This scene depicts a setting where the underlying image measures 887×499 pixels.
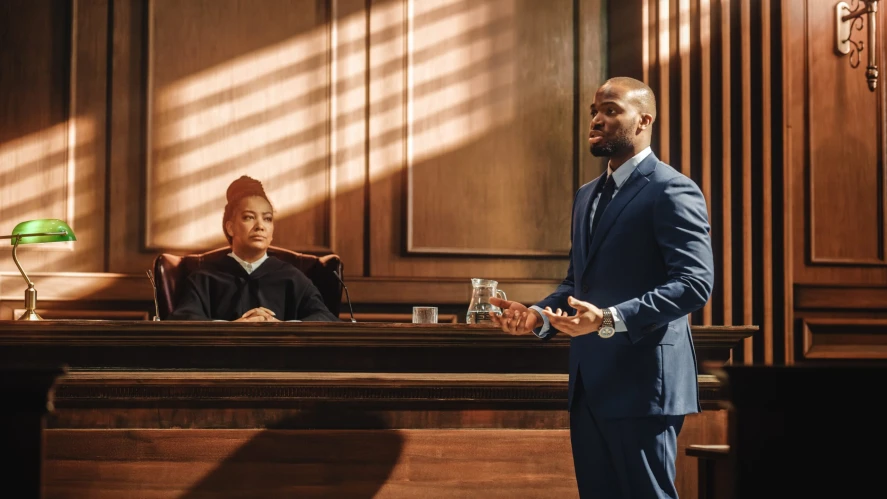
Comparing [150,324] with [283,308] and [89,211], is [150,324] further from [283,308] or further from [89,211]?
[89,211]

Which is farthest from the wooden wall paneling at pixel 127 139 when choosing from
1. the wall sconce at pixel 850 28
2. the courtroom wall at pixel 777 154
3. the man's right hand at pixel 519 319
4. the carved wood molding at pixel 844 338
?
the wall sconce at pixel 850 28

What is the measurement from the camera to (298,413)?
2.36m

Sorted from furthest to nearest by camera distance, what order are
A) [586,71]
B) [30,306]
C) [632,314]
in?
[586,71]
[30,306]
[632,314]

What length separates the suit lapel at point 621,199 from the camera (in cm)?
202

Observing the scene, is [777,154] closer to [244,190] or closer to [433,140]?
[433,140]

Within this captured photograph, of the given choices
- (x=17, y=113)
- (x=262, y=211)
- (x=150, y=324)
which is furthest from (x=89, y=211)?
(x=150, y=324)

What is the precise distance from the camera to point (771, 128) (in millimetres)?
4359

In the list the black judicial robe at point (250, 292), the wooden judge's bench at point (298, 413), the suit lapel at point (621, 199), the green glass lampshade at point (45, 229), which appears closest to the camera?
the suit lapel at point (621, 199)

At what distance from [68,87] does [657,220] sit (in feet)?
11.2

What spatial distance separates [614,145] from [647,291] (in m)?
0.37

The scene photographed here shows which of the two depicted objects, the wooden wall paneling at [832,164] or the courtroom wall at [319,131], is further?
the wooden wall paneling at [832,164]

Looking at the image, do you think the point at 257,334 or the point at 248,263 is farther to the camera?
the point at 248,263

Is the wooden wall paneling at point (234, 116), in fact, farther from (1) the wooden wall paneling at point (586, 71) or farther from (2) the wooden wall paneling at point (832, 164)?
(2) the wooden wall paneling at point (832, 164)

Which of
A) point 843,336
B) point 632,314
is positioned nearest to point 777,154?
point 843,336
